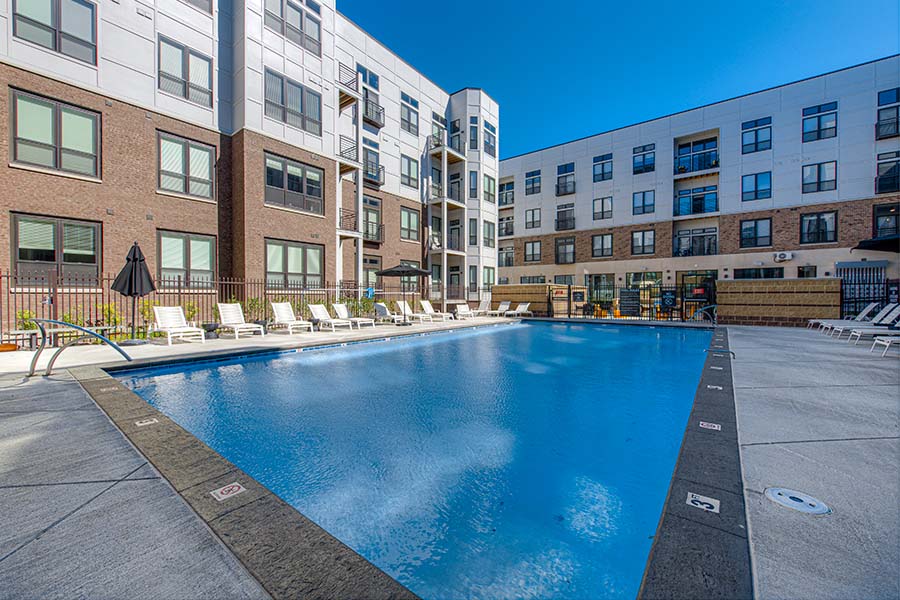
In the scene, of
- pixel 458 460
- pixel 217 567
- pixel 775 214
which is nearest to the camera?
pixel 217 567

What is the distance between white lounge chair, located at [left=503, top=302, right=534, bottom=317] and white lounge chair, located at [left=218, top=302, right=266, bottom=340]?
37.6 feet

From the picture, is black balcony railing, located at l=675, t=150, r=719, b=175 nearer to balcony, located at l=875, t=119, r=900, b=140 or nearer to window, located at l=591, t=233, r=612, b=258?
window, located at l=591, t=233, r=612, b=258

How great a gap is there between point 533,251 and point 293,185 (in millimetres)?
23069

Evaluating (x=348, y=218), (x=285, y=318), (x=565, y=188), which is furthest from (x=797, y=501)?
(x=565, y=188)

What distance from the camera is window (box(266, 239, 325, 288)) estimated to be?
13680 mm

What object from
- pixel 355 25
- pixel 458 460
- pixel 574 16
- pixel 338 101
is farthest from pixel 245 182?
pixel 574 16

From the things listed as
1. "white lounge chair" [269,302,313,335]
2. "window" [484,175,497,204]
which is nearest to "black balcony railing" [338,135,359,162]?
"white lounge chair" [269,302,313,335]

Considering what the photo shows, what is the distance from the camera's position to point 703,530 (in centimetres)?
194

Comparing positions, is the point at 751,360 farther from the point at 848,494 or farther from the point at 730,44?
the point at 730,44

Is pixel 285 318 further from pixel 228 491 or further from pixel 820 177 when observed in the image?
pixel 820 177

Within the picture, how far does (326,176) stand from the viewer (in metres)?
15.3

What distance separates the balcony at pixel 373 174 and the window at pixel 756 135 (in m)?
22.5

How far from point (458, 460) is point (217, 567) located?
2.11 m

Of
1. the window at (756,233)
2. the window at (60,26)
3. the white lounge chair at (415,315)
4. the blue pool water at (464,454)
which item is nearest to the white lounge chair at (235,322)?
the blue pool water at (464,454)
